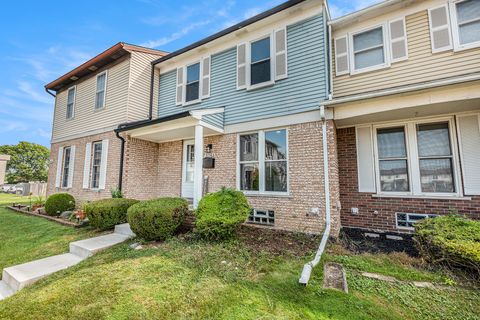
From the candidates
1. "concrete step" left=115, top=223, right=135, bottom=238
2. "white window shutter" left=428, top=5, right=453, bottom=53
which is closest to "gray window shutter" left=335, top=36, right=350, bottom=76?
"white window shutter" left=428, top=5, right=453, bottom=53

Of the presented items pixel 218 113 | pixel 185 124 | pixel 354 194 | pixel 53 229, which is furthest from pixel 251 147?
pixel 53 229

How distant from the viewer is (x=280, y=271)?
3.62 meters

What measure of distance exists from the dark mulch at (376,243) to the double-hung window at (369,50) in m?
4.61

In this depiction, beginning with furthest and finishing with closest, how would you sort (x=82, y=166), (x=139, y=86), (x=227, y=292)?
1. (x=82, y=166)
2. (x=139, y=86)
3. (x=227, y=292)

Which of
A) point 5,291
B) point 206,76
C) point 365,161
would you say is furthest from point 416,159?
point 5,291

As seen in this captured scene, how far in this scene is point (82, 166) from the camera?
9891mm

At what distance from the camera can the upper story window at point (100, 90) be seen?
9.72 meters

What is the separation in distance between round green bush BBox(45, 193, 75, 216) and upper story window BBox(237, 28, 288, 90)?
8.41m

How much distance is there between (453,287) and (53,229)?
968 centimetres

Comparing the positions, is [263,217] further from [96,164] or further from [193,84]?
[96,164]

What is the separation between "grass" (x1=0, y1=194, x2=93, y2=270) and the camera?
16.3 ft

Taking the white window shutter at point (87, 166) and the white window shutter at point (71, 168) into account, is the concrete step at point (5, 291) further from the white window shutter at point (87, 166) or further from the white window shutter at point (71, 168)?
the white window shutter at point (71, 168)

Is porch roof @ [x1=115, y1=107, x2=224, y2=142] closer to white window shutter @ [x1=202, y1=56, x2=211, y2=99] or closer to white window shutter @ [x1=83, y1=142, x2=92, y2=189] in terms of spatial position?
white window shutter @ [x1=202, y1=56, x2=211, y2=99]

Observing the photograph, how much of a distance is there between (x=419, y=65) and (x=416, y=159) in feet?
8.13
